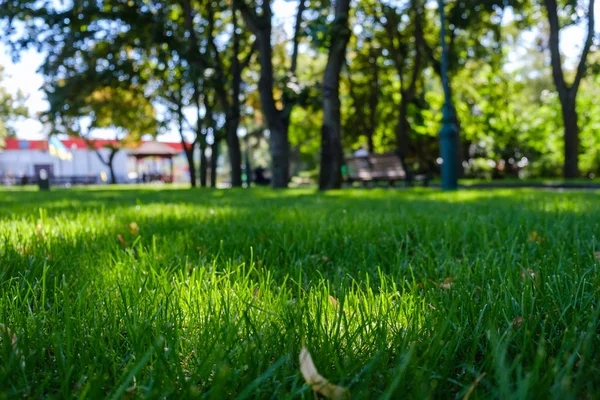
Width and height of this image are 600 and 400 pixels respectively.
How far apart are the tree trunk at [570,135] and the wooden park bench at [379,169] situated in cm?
584

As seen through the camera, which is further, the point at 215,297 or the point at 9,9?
the point at 9,9

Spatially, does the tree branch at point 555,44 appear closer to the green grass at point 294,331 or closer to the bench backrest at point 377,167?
the bench backrest at point 377,167

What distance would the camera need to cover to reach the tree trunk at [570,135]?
18.3 m

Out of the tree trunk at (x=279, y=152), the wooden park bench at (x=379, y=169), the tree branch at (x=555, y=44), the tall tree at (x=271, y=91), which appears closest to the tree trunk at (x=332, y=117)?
the tall tree at (x=271, y=91)

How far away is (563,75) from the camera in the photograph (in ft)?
60.4

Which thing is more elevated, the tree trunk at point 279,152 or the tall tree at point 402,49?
the tall tree at point 402,49

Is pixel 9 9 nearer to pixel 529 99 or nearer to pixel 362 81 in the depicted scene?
pixel 362 81

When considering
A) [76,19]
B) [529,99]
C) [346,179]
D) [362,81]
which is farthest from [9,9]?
[529,99]

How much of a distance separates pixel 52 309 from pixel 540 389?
134 cm

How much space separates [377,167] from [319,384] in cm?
1568

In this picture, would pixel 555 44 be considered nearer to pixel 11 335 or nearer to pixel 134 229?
pixel 134 229

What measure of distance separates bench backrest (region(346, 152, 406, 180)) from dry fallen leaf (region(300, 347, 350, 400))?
14.7 metres

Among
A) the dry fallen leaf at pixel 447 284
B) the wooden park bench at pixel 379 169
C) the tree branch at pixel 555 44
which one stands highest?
the tree branch at pixel 555 44

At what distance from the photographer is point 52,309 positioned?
5.16 ft
